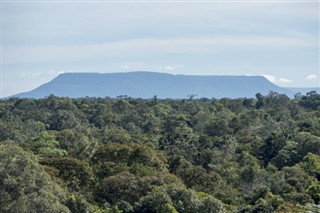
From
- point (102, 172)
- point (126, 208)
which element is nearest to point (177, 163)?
point (102, 172)

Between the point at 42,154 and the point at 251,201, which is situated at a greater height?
the point at 42,154

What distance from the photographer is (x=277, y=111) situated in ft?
255

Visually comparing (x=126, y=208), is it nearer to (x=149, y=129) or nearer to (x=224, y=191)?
(x=224, y=191)

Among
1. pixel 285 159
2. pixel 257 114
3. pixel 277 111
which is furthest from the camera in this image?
pixel 277 111

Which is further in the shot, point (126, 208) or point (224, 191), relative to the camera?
point (224, 191)

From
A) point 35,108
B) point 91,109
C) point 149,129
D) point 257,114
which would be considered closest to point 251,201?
point 149,129

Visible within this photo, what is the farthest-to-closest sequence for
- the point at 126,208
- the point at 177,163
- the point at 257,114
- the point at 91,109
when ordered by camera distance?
the point at 91,109 < the point at 257,114 < the point at 177,163 < the point at 126,208

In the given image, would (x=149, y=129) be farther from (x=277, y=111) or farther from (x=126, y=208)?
(x=126, y=208)

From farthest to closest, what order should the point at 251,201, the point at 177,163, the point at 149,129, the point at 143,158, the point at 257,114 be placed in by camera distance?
the point at 257,114
the point at 149,129
the point at 177,163
the point at 143,158
the point at 251,201

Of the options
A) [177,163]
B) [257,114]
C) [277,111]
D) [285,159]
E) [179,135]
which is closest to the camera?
[177,163]

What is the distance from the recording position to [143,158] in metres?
37.4

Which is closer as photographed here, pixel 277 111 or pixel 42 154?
pixel 42 154

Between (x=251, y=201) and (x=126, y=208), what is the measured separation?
7968 millimetres

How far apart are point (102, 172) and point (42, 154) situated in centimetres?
635
